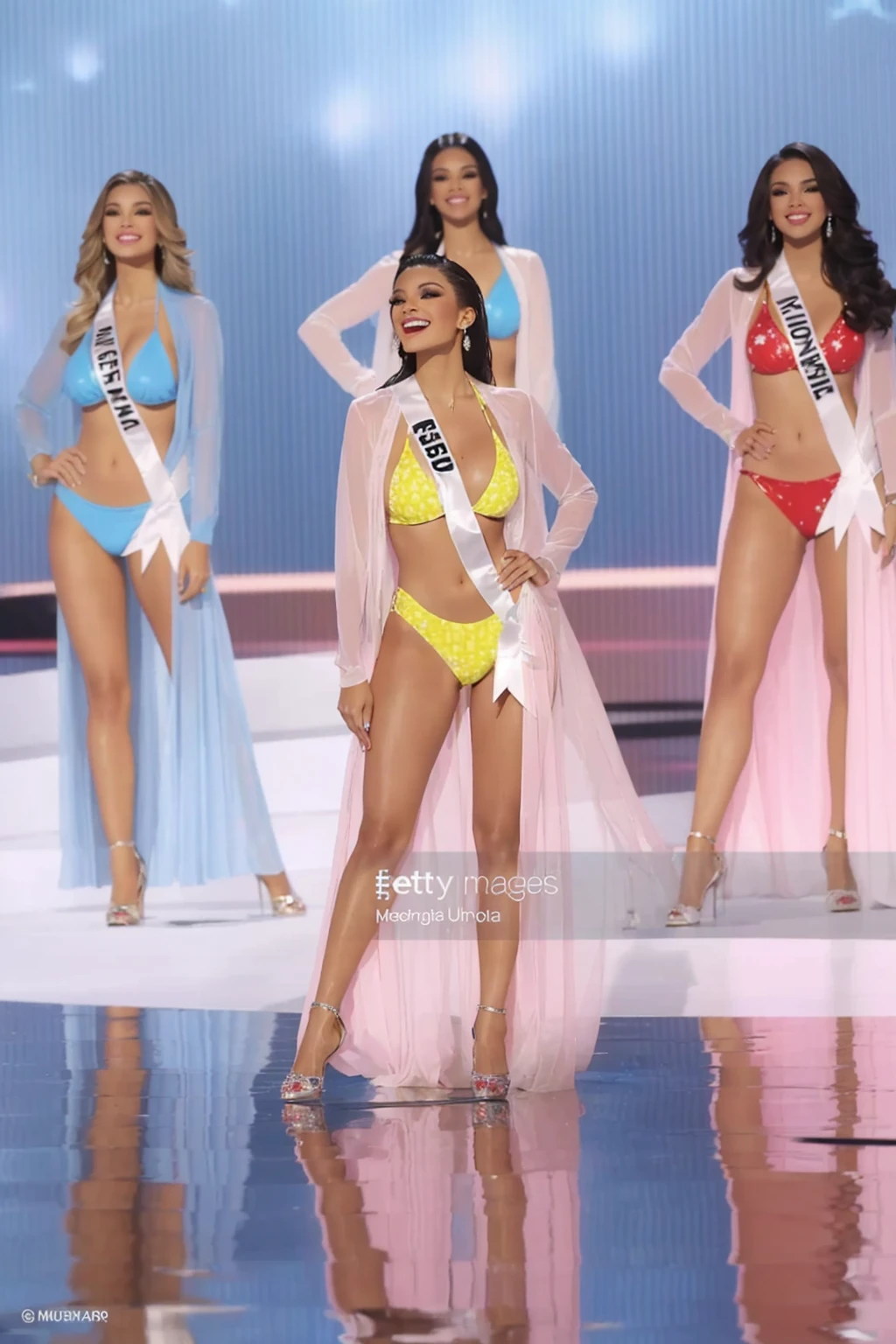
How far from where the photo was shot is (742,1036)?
11.4 ft

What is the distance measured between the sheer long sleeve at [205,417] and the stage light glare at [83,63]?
1.27m

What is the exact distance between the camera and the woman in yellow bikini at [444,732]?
10.1 feet

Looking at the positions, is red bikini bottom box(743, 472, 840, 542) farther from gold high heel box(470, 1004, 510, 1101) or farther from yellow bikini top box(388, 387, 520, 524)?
gold high heel box(470, 1004, 510, 1101)

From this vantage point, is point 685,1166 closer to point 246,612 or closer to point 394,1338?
point 394,1338

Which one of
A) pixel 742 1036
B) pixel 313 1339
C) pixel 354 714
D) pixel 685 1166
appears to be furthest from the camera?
pixel 742 1036

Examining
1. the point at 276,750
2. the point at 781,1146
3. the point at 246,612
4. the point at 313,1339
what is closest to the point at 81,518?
the point at 246,612

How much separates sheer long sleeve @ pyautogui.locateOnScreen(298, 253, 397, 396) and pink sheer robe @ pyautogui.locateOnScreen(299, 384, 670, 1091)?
2.01 m

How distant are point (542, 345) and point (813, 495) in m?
0.78

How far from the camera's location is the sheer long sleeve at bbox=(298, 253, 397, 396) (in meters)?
5.19

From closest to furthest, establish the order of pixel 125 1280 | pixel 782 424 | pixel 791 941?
pixel 125 1280 < pixel 791 941 < pixel 782 424

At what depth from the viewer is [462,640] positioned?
121 inches

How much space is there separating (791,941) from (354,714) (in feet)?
4.99

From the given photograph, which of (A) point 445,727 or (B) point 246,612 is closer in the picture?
(A) point 445,727

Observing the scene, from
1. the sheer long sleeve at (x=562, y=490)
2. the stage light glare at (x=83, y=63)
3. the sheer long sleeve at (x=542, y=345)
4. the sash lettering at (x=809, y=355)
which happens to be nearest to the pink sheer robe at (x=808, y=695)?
the sash lettering at (x=809, y=355)
